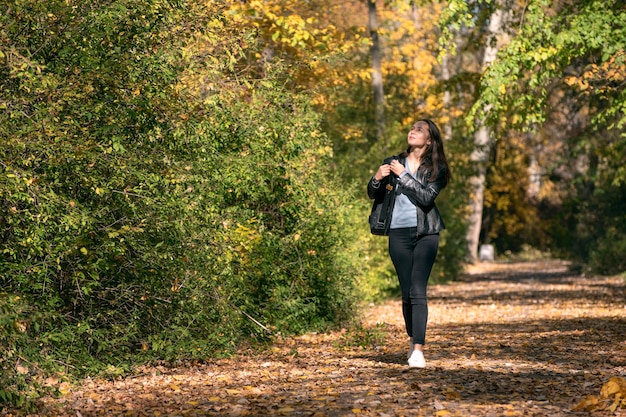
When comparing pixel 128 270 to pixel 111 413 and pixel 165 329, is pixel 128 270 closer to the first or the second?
pixel 165 329

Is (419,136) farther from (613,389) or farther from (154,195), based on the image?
(613,389)

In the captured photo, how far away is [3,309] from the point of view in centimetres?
651

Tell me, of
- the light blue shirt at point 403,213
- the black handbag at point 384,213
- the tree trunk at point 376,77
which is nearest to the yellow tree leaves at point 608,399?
the light blue shirt at point 403,213

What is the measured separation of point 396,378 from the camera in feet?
27.3

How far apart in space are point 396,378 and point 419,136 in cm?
209

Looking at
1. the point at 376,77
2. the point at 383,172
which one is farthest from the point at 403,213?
the point at 376,77

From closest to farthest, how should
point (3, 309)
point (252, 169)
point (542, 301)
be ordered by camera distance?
point (3, 309)
point (252, 169)
point (542, 301)

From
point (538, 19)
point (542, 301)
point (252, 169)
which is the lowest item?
point (542, 301)

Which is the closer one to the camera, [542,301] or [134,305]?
[134,305]

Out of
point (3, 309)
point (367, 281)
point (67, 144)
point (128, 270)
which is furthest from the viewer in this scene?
point (367, 281)

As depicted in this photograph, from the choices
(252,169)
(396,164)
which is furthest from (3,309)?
(252,169)

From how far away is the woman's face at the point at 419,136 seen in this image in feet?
29.6

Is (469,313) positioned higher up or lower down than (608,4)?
lower down

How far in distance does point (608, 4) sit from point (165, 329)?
31.3ft
